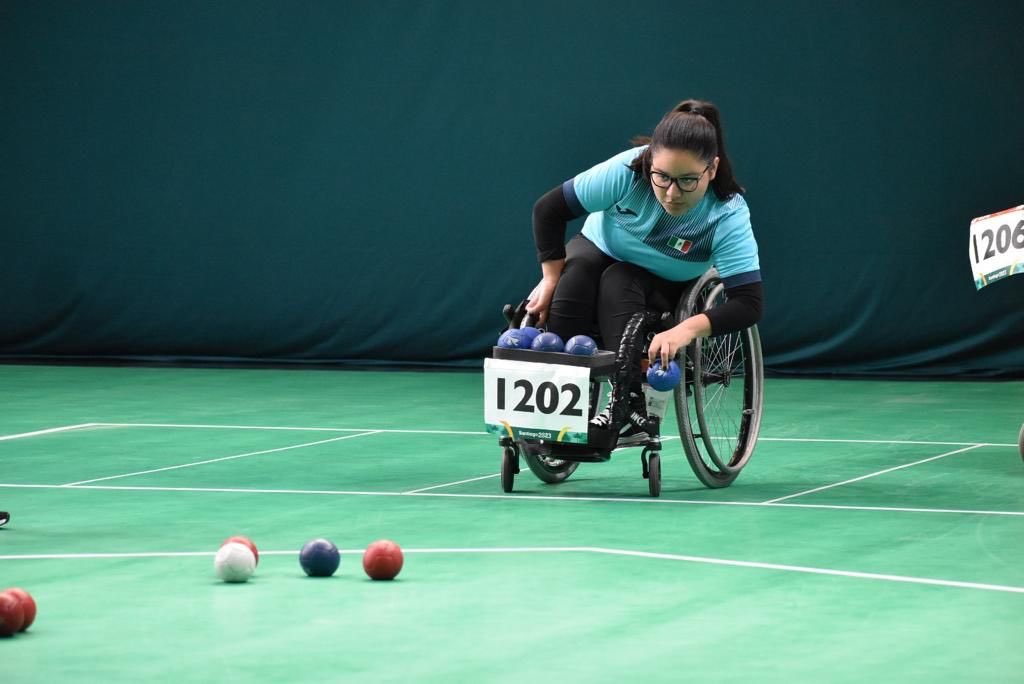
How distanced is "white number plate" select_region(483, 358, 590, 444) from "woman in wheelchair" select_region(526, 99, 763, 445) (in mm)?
94

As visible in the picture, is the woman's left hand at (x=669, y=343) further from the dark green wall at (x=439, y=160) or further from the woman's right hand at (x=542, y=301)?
the dark green wall at (x=439, y=160)

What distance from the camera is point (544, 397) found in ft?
15.3

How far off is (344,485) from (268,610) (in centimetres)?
188

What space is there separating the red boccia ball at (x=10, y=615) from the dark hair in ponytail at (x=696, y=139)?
2306mm

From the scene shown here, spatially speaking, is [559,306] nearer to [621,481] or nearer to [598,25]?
[621,481]

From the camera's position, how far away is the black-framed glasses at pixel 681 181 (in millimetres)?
4641

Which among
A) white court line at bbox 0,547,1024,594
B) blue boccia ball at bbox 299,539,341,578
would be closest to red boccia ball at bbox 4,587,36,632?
blue boccia ball at bbox 299,539,341,578

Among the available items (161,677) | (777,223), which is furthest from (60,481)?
(777,223)

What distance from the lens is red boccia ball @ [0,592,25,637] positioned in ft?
9.73

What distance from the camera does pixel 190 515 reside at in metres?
4.50

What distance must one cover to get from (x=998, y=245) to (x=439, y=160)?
17.1 feet

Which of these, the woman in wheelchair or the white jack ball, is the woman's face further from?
the white jack ball

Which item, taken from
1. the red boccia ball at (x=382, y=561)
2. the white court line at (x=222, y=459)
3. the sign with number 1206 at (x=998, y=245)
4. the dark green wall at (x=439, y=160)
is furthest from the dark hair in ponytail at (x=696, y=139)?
the dark green wall at (x=439, y=160)

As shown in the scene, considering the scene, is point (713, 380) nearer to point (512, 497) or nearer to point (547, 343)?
point (547, 343)
